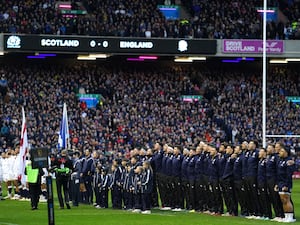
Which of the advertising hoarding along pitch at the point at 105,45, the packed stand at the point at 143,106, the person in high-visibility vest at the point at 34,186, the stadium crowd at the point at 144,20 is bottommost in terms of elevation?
the person in high-visibility vest at the point at 34,186

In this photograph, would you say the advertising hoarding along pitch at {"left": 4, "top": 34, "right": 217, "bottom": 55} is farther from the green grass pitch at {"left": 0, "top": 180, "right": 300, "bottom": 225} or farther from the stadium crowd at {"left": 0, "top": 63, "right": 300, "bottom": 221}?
the green grass pitch at {"left": 0, "top": 180, "right": 300, "bottom": 225}

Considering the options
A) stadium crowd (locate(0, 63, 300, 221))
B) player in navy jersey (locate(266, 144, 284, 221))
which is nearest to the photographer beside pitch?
player in navy jersey (locate(266, 144, 284, 221))

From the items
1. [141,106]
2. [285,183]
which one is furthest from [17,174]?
[141,106]

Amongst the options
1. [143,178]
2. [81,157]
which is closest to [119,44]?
[81,157]

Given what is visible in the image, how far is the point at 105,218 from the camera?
88.3 ft

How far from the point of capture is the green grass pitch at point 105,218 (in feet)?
82.9

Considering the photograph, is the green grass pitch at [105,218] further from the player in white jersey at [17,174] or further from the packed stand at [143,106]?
the packed stand at [143,106]

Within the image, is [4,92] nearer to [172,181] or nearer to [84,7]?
[84,7]

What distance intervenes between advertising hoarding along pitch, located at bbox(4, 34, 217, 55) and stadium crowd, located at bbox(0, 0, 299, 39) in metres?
0.70

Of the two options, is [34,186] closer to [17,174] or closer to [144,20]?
[17,174]

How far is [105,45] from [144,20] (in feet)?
12.6

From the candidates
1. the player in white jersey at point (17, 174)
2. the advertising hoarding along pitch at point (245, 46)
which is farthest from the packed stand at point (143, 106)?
the player in white jersey at point (17, 174)

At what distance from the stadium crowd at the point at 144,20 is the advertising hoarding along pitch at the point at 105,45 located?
0.70 meters

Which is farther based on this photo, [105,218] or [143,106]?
[143,106]
